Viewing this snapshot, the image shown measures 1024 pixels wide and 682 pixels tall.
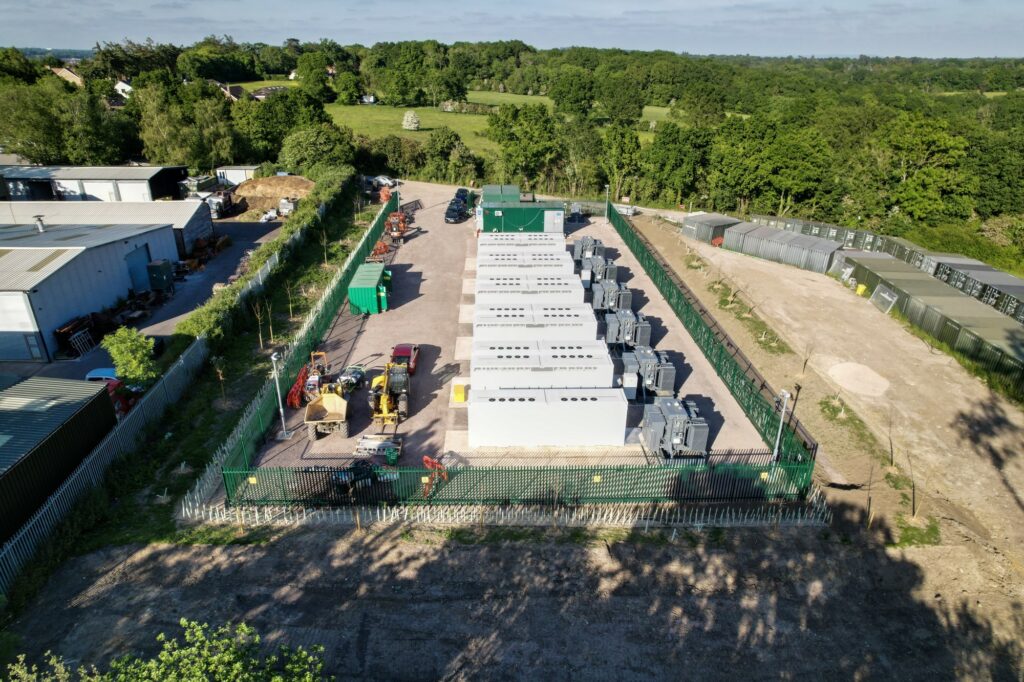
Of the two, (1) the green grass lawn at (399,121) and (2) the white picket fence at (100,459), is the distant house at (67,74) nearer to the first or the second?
(1) the green grass lawn at (399,121)

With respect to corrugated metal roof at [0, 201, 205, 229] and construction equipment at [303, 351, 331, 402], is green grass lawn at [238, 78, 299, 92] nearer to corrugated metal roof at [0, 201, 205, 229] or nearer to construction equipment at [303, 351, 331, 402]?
corrugated metal roof at [0, 201, 205, 229]

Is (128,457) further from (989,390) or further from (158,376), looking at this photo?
(989,390)

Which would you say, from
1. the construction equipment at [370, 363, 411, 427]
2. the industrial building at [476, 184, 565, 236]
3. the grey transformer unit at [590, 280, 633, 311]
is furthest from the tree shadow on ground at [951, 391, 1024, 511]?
the industrial building at [476, 184, 565, 236]

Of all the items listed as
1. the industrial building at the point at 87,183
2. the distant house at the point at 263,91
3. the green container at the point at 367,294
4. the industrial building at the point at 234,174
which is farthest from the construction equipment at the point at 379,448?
the distant house at the point at 263,91

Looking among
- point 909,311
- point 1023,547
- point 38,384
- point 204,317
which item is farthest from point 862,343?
point 38,384

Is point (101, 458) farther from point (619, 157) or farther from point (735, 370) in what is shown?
point (619, 157)

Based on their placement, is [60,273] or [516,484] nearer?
[516,484]

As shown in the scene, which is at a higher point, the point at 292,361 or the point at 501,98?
the point at 501,98

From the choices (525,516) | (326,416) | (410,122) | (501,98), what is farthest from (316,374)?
(501,98)
